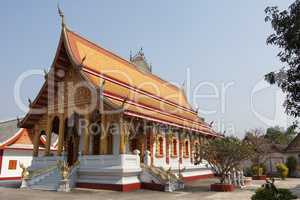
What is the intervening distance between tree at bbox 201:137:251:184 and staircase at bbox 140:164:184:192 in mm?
2215

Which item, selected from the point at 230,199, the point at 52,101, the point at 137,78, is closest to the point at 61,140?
the point at 52,101

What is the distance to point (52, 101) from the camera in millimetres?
18312

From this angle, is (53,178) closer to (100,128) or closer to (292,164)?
(100,128)

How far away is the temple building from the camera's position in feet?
49.0

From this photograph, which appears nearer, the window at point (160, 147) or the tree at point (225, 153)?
the tree at point (225, 153)

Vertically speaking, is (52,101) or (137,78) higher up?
Result: (137,78)

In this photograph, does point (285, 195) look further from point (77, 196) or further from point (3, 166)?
point (3, 166)

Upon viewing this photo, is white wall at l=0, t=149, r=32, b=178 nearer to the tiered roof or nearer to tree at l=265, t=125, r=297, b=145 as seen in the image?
the tiered roof

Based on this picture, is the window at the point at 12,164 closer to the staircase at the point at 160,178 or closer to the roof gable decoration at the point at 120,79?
the roof gable decoration at the point at 120,79

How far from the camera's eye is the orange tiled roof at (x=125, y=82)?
17047 mm

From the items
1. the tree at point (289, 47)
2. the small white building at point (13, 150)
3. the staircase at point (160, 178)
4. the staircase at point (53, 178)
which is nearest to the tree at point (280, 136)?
the tree at point (289, 47)

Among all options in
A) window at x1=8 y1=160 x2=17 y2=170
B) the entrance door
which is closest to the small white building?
window at x1=8 y1=160 x2=17 y2=170

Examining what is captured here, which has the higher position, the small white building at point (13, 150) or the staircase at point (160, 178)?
the small white building at point (13, 150)

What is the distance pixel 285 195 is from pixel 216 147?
791 centimetres
